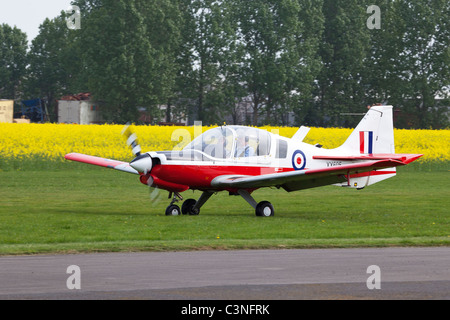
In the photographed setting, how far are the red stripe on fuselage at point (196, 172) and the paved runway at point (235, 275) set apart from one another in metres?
6.84

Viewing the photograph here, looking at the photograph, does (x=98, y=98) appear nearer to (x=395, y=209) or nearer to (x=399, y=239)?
(x=395, y=209)

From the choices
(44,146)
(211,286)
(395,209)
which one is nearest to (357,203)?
(395,209)

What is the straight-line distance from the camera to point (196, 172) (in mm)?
23844

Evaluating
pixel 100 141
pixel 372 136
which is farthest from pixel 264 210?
pixel 100 141

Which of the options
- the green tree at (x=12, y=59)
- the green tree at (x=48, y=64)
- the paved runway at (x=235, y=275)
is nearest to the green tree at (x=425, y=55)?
the green tree at (x=48, y=64)

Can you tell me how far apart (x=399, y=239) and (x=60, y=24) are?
96.9m

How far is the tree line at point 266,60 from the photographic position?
83312 mm

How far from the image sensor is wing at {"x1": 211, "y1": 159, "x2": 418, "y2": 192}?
23.2m

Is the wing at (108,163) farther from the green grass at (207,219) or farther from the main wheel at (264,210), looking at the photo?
the main wheel at (264,210)

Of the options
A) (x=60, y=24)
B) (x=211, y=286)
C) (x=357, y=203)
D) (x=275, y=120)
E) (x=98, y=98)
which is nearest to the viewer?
A: (x=211, y=286)

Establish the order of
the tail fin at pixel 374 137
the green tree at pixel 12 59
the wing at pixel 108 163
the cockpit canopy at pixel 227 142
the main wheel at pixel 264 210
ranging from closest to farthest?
1. the cockpit canopy at pixel 227 142
2. the main wheel at pixel 264 210
3. the wing at pixel 108 163
4. the tail fin at pixel 374 137
5. the green tree at pixel 12 59

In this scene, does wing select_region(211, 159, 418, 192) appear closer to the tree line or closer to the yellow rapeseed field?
the yellow rapeseed field

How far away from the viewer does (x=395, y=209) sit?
27.7 m

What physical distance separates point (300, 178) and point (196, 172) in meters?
2.66
